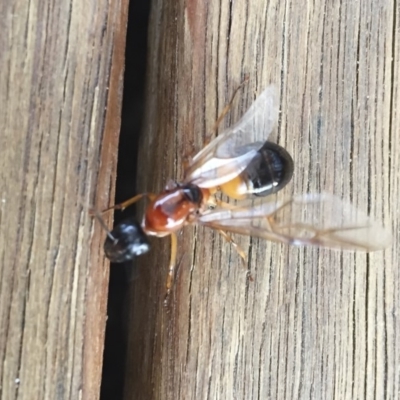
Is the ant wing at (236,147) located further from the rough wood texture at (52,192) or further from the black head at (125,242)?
the rough wood texture at (52,192)

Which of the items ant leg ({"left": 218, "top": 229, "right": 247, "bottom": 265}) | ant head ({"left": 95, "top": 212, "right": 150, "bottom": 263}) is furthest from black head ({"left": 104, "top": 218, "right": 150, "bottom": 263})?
ant leg ({"left": 218, "top": 229, "right": 247, "bottom": 265})

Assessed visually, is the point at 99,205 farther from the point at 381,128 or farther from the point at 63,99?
the point at 381,128

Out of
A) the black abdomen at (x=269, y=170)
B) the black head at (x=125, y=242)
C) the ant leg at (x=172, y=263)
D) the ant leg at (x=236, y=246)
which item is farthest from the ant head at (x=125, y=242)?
the black abdomen at (x=269, y=170)

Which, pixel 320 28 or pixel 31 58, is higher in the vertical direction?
pixel 320 28

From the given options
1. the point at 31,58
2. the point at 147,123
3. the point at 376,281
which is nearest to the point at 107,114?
the point at 31,58

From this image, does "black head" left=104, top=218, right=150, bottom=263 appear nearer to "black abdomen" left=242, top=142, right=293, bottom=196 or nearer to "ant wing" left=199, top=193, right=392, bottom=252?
"ant wing" left=199, top=193, right=392, bottom=252

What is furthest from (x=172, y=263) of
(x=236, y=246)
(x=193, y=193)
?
(x=193, y=193)
